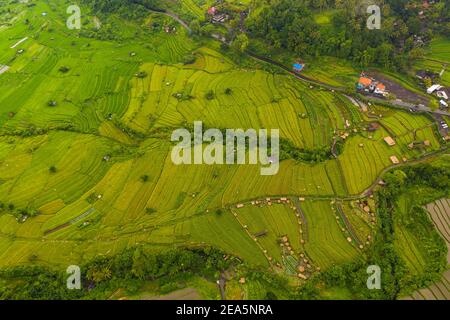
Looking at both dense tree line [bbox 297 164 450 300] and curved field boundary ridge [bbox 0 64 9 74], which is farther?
curved field boundary ridge [bbox 0 64 9 74]

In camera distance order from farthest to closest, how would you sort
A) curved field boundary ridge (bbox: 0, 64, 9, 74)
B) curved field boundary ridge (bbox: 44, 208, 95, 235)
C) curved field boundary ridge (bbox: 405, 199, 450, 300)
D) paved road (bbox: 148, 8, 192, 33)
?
paved road (bbox: 148, 8, 192, 33) < curved field boundary ridge (bbox: 0, 64, 9, 74) < curved field boundary ridge (bbox: 44, 208, 95, 235) < curved field boundary ridge (bbox: 405, 199, 450, 300)

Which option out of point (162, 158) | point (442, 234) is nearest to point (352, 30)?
point (442, 234)

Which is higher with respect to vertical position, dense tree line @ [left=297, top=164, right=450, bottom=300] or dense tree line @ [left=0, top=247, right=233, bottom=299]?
dense tree line @ [left=297, top=164, right=450, bottom=300]

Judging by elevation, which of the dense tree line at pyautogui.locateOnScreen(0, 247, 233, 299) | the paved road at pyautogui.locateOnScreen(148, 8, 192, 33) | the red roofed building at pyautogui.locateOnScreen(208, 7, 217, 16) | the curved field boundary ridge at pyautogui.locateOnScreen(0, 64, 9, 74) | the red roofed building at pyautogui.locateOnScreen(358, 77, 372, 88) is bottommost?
the dense tree line at pyautogui.locateOnScreen(0, 247, 233, 299)

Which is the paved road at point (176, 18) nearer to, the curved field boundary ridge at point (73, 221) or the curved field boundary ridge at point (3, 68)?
the curved field boundary ridge at point (3, 68)

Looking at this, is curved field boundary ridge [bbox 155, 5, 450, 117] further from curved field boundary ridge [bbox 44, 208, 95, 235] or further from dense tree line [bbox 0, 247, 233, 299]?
curved field boundary ridge [bbox 44, 208, 95, 235]

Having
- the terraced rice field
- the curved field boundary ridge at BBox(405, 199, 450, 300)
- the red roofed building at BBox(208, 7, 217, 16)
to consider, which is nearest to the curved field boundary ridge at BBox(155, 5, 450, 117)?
the terraced rice field

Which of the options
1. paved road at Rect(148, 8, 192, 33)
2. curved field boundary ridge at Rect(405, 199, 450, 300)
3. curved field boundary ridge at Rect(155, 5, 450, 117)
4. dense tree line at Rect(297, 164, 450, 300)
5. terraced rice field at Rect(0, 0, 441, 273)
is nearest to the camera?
curved field boundary ridge at Rect(405, 199, 450, 300)

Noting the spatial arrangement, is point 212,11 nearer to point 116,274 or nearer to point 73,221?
point 73,221
